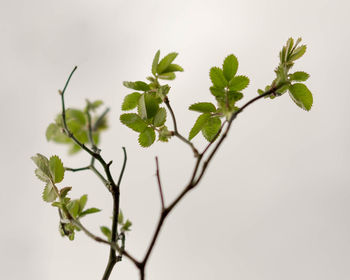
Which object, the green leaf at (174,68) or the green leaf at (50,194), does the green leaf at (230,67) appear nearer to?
Answer: the green leaf at (174,68)

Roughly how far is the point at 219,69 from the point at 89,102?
8.7 inches

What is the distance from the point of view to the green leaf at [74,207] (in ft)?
1.95

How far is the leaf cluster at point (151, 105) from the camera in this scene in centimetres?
61

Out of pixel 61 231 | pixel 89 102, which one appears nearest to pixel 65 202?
pixel 61 231

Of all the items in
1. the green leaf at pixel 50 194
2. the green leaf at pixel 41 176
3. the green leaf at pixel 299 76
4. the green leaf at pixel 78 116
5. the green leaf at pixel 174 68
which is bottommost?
the green leaf at pixel 50 194

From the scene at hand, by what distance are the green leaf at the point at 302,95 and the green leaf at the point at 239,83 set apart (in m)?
0.08

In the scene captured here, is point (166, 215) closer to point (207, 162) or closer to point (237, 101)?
point (207, 162)

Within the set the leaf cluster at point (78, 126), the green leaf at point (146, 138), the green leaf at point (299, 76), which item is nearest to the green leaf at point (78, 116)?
the leaf cluster at point (78, 126)

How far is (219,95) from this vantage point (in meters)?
0.58

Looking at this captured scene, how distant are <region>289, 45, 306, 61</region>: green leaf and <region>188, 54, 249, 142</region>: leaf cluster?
82 mm

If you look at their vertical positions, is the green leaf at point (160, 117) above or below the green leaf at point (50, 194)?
above

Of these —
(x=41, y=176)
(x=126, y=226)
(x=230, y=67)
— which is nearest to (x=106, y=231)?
(x=126, y=226)

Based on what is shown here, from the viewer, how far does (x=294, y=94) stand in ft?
1.93

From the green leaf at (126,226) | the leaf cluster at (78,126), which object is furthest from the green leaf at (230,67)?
the green leaf at (126,226)
